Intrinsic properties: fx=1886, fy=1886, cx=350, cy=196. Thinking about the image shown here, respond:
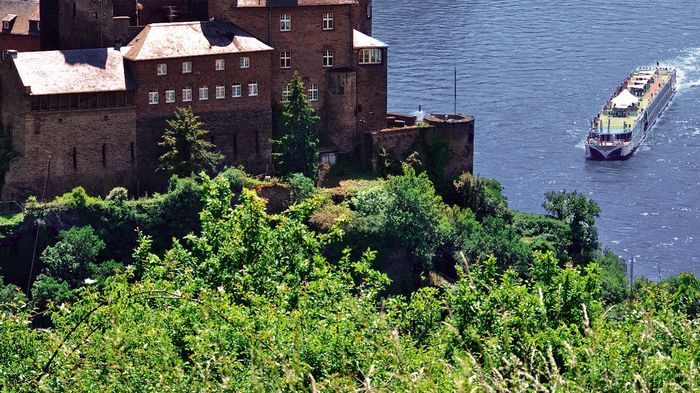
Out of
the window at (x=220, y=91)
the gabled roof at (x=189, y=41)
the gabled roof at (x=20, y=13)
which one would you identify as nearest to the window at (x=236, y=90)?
the window at (x=220, y=91)

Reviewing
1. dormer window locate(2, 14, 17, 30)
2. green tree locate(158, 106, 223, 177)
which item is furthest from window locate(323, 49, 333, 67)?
dormer window locate(2, 14, 17, 30)

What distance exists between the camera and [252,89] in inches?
2894

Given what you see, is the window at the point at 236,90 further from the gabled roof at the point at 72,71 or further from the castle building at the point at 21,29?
the castle building at the point at 21,29

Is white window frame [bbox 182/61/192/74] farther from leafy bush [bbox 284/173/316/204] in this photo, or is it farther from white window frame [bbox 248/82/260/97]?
leafy bush [bbox 284/173/316/204]

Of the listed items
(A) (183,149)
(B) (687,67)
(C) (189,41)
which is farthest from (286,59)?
(B) (687,67)

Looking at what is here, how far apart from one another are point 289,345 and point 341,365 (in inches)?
59.7

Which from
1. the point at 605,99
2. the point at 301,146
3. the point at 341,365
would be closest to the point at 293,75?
the point at 301,146

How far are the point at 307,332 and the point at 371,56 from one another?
41617 mm

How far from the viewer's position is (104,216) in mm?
68938

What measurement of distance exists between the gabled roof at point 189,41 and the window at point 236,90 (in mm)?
1592

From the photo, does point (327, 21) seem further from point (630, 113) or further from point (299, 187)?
point (630, 113)

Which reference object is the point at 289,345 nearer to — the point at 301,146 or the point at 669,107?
the point at 301,146

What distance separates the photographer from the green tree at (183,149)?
233 ft

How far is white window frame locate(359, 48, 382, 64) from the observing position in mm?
77312
